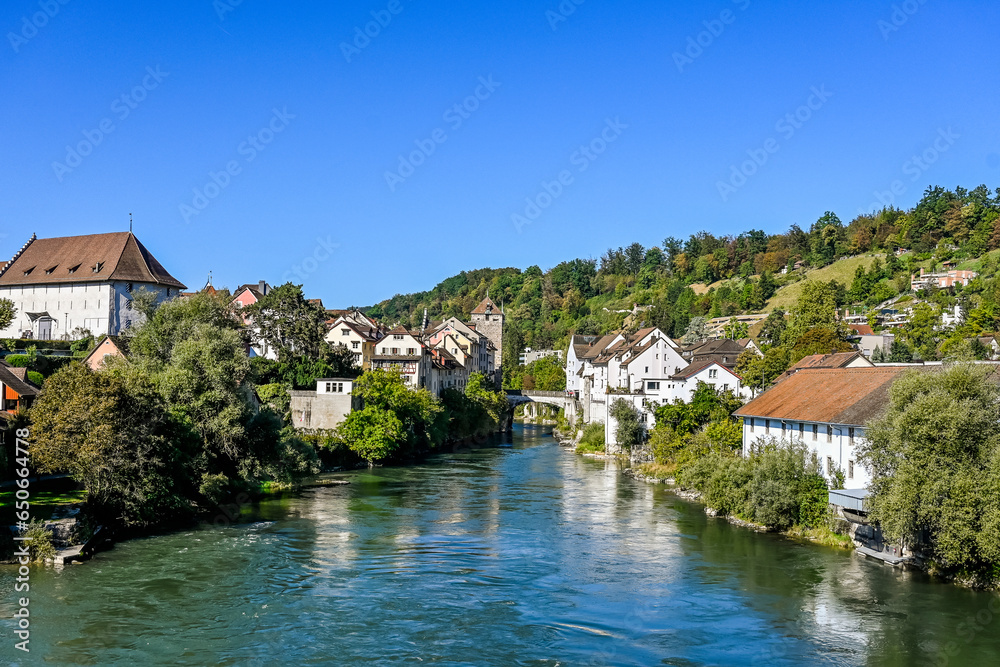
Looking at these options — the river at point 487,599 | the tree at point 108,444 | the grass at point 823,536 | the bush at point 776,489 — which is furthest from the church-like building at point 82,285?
the grass at point 823,536

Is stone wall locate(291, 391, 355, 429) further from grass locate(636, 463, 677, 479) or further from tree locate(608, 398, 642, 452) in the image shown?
grass locate(636, 463, 677, 479)

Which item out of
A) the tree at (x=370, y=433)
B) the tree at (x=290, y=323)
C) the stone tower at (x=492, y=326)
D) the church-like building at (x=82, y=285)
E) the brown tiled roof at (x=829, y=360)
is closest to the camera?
the brown tiled roof at (x=829, y=360)

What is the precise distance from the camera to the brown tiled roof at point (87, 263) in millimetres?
60406

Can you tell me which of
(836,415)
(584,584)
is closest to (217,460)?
(584,584)

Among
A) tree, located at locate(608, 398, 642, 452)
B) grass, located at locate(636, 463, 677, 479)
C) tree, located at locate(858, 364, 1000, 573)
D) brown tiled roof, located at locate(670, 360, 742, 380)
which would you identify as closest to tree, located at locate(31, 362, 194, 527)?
tree, located at locate(858, 364, 1000, 573)

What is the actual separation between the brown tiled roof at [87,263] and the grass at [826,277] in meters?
83.4

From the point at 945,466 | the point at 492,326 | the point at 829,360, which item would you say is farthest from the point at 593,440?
the point at 492,326

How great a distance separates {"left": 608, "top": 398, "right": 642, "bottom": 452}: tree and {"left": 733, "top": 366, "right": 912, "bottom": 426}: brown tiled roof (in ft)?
51.2

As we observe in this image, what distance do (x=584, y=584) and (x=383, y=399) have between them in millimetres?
32003

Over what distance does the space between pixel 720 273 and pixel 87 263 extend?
110524 millimetres

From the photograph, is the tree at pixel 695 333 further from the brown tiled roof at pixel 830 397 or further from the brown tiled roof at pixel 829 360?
→ the brown tiled roof at pixel 830 397

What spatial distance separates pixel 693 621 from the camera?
21250 mm

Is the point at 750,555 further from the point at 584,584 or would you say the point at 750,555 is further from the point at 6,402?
the point at 6,402

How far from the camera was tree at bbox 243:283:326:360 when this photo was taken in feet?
201
